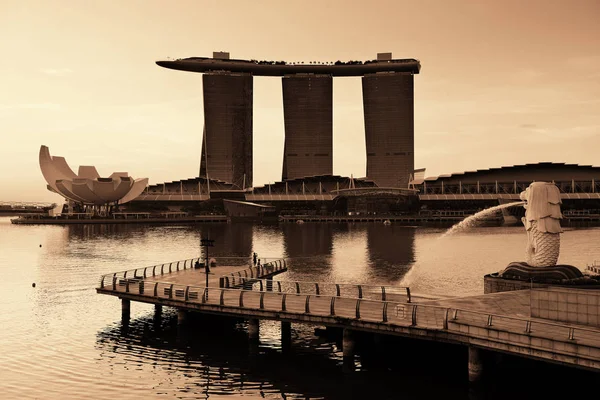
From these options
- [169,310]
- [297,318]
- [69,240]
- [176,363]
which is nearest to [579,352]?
[297,318]

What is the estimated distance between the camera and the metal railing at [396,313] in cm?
2641

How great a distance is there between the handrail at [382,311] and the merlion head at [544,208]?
9473 millimetres

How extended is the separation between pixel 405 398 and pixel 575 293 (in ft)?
27.2

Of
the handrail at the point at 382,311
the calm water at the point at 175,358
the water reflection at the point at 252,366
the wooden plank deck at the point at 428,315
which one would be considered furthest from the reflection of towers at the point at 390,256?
the water reflection at the point at 252,366

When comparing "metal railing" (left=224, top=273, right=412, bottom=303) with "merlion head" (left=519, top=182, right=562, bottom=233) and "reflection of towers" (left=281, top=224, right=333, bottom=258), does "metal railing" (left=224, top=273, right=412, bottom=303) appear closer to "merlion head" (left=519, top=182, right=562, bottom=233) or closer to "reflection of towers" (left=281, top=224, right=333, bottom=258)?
"merlion head" (left=519, top=182, right=562, bottom=233)

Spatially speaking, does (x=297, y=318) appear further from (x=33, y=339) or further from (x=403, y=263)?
(x=403, y=263)

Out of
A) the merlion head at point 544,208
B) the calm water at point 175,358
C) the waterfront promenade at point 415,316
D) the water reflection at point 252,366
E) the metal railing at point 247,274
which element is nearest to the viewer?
the waterfront promenade at point 415,316

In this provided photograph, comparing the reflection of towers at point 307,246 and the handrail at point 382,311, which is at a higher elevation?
the handrail at point 382,311

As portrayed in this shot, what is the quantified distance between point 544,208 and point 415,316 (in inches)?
494

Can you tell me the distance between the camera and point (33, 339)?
39969 mm

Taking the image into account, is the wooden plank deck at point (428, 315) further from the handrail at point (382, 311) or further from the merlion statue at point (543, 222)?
the merlion statue at point (543, 222)

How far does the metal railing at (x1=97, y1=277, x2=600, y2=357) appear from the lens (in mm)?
26406

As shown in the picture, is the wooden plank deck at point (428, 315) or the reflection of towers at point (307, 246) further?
the reflection of towers at point (307, 246)

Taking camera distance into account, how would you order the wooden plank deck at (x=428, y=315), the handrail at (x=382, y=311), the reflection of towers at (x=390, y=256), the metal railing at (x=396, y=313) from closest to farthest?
the wooden plank deck at (x=428, y=315) < the metal railing at (x=396, y=313) < the handrail at (x=382, y=311) < the reflection of towers at (x=390, y=256)
